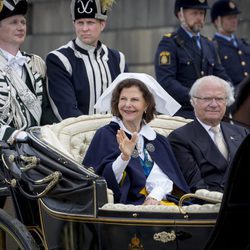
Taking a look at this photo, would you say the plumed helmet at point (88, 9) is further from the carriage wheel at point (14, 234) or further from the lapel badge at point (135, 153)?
the carriage wheel at point (14, 234)

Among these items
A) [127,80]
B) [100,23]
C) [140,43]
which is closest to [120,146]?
[127,80]

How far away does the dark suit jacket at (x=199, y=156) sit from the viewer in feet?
24.2

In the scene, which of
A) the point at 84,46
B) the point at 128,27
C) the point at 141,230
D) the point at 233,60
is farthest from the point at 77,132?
the point at 128,27

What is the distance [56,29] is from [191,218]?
34.7ft

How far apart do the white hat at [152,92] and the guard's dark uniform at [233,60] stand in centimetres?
430

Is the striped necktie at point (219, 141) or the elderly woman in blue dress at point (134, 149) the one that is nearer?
the elderly woman in blue dress at point (134, 149)

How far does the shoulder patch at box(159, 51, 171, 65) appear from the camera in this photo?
1007 cm

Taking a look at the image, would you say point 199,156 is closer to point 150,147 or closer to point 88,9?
point 150,147

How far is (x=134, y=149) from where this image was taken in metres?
7.20

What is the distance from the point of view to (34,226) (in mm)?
7242

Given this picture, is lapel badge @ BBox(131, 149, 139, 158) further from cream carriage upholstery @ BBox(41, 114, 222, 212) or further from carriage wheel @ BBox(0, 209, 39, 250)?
carriage wheel @ BBox(0, 209, 39, 250)

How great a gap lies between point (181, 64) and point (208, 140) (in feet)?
8.65

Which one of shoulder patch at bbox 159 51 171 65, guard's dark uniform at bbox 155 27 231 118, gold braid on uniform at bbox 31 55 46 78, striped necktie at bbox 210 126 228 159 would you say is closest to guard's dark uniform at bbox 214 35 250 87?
guard's dark uniform at bbox 155 27 231 118

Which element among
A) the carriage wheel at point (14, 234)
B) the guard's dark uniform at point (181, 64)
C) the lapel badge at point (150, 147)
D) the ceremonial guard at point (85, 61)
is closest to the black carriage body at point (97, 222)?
the carriage wheel at point (14, 234)
